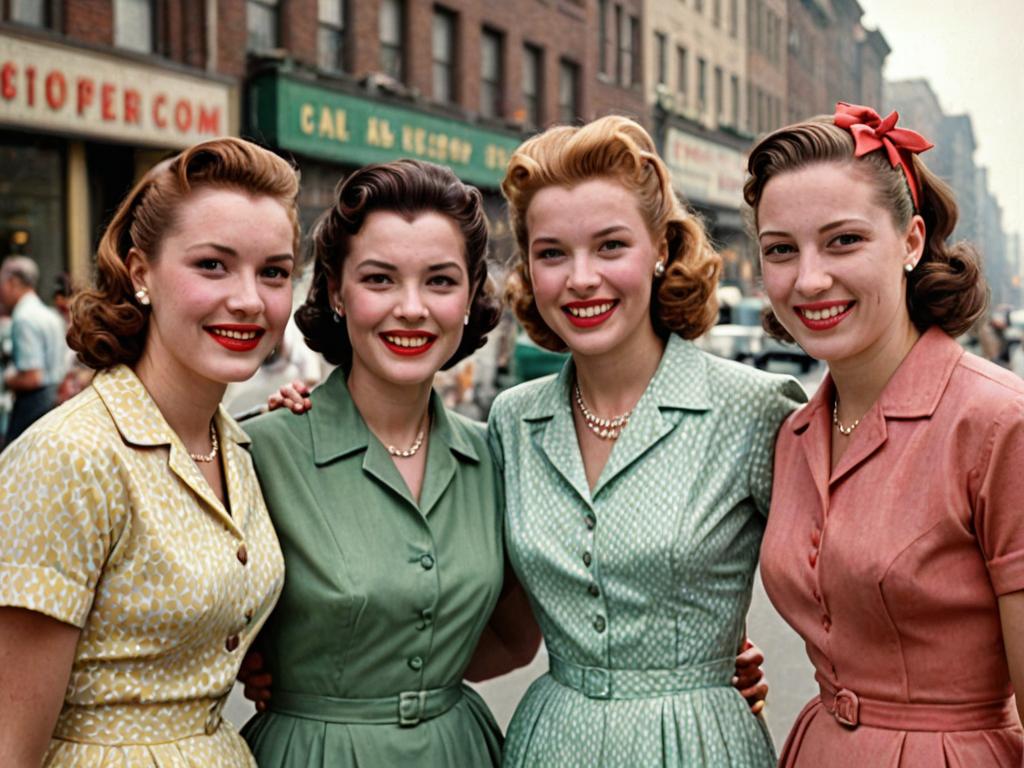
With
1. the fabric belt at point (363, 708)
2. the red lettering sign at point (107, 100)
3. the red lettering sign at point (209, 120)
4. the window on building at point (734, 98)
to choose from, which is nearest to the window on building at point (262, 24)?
the red lettering sign at point (209, 120)

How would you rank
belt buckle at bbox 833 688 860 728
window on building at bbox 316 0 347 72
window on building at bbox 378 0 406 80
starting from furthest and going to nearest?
window on building at bbox 378 0 406 80 < window on building at bbox 316 0 347 72 < belt buckle at bbox 833 688 860 728

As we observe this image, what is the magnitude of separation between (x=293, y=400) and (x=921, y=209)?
5.58 ft

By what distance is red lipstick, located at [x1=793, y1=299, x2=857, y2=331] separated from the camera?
2547 mm

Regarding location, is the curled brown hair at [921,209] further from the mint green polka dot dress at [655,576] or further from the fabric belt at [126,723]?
the fabric belt at [126,723]

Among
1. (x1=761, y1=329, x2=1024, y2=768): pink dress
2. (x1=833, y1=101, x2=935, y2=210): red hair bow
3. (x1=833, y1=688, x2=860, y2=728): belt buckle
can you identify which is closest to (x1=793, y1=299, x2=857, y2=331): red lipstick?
(x1=761, y1=329, x2=1024, y2=768): pink dress

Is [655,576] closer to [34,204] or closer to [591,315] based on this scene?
[591,315]

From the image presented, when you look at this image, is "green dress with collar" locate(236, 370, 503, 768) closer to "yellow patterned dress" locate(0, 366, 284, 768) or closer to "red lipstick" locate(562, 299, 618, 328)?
"yellow patterned dress" locate(0, 366, 284, 768)

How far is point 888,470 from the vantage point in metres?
2.44

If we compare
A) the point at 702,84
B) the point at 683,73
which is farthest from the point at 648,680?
the point at 702,84

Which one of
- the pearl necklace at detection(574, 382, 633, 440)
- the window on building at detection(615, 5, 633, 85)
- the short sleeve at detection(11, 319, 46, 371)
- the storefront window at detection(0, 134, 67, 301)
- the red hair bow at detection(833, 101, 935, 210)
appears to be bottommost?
the pearl necklace at detection(574, 382, 633, 440)

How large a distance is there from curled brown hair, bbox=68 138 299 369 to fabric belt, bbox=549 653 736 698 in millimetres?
1370

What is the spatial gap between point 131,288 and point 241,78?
14637 millimetres

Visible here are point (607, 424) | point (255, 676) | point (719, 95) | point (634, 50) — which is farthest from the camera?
point (719, 95)

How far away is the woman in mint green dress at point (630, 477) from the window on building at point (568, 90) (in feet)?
75.6
